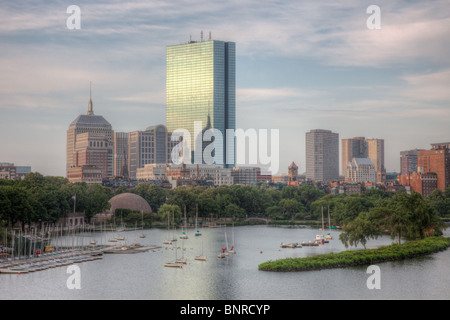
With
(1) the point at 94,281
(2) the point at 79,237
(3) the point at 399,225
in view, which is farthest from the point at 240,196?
(1) the point at 94,281

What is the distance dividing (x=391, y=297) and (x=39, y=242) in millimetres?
43239

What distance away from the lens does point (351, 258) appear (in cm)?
7019

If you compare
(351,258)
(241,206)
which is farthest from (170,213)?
(351,258)

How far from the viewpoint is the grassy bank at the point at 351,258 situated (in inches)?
2645

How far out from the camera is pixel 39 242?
250 feet

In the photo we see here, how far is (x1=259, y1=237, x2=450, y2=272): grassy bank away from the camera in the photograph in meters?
67.2

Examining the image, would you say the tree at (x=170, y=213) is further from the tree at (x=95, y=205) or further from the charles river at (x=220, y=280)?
the charles river at (x=220, y=280)

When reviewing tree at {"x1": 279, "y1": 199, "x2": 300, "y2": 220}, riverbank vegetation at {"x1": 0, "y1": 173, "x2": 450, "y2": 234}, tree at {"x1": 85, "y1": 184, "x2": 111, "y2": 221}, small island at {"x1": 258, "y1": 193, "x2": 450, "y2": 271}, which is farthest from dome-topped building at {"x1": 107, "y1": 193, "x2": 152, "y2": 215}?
small island at {"x1": 258, "y1": 193, "x2": 450, "y2": 271}

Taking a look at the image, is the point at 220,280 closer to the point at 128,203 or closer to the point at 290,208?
the point at 128,203

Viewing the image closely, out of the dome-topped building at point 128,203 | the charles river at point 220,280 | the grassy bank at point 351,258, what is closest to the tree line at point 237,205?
the dome-topped building at point 128,203

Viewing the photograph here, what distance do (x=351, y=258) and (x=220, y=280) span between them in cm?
1660

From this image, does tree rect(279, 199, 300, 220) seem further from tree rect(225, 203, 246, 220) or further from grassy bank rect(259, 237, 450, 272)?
Answer: grassy bank rect(259, 237, 450, 272)

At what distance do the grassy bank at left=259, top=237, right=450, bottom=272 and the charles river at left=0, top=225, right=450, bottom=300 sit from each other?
1.40 metres
